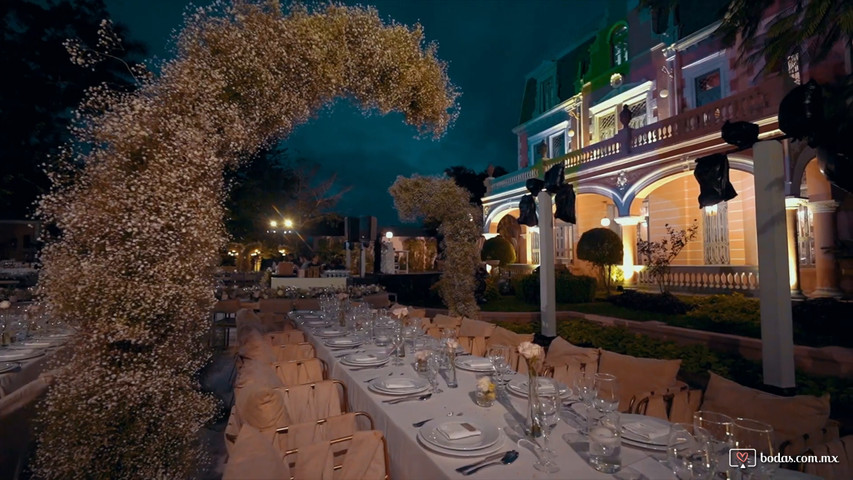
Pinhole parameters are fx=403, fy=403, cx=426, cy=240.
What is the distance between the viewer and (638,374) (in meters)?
3.24

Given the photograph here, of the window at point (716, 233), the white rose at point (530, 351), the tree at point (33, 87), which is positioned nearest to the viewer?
the white rose at point (530, 351)

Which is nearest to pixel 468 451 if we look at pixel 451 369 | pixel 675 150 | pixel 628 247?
pixel 451 369

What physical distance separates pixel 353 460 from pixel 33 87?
12.3m

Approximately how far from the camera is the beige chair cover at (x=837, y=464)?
1.80 metres

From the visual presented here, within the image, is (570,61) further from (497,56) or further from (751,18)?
(497,56)

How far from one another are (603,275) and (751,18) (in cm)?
760

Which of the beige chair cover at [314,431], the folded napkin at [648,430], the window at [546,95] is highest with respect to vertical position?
the window at [546,95]

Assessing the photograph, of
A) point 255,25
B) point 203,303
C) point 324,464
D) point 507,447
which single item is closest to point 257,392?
point 324,464

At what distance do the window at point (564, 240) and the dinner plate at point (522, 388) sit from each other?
13266 millimetres

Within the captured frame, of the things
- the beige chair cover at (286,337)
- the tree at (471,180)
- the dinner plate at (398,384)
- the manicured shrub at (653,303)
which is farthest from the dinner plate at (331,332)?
the tree at (471,180)

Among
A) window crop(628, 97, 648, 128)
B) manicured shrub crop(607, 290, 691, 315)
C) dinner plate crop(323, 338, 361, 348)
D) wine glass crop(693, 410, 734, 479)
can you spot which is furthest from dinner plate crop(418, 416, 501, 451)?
window crop(628, 97, 648, 128)

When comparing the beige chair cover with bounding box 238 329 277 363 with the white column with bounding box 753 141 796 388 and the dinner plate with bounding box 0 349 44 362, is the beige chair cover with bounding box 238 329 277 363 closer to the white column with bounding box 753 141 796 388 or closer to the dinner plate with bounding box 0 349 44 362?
the dinner plate with bounding box 0 349 44 362

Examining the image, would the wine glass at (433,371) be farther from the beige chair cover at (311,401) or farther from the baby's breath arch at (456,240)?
the baby's breath arch at (456,240)

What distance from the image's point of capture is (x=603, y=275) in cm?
1162
